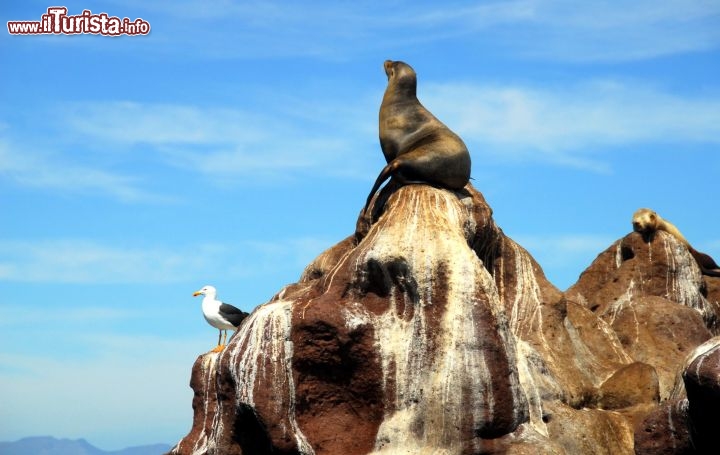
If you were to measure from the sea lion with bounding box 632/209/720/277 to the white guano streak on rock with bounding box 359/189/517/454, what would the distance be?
24.4ft

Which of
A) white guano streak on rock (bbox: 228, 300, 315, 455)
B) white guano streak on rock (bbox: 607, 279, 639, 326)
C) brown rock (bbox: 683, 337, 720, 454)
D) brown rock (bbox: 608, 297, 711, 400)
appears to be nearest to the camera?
brown rock (bbox: 683, 337, 720, 454)

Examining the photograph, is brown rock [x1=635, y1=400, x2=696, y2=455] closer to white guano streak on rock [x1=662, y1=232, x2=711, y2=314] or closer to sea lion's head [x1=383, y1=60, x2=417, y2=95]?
sea lion's head [x1=383, y1=60, x2=417, y2=95]

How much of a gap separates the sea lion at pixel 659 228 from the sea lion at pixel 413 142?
5.51 meters

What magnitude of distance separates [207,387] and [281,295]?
1.86m

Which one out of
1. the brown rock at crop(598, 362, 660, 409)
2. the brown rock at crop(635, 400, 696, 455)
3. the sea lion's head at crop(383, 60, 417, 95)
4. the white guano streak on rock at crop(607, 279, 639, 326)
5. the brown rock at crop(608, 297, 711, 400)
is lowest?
the brown rock at crop(635, 400, 696, 455)

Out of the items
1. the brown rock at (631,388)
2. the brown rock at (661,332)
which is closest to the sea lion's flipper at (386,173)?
the brown rock at (631,388)

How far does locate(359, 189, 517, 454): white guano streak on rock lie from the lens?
59.2 ft

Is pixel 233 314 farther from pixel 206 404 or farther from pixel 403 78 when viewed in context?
pixel 403 78

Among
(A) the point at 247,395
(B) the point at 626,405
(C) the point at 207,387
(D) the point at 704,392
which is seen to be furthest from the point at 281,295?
(D) the point at 704,392

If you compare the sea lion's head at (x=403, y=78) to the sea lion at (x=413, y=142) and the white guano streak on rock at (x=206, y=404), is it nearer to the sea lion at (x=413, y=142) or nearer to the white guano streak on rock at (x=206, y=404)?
the sea lion at (x=413, y=142)

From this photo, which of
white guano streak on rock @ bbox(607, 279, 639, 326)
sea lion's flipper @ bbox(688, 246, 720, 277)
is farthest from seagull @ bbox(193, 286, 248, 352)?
sea lion's flipper @ bbox(688, 246, 720, 277)

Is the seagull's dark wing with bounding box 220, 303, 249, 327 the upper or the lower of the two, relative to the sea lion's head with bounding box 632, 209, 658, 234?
Result: lower

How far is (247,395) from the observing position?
18641 millimetres

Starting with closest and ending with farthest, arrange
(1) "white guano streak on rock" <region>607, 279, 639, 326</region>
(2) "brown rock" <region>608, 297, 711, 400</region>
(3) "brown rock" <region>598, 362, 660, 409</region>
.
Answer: (3) "brown rock" <region>598, 362, 660, 409</region>
(2) "brown rock" <region>608, 297, 711, 400</region>
(1) "white guano streak on rock" <region>607, 279, 639, 326</region>
